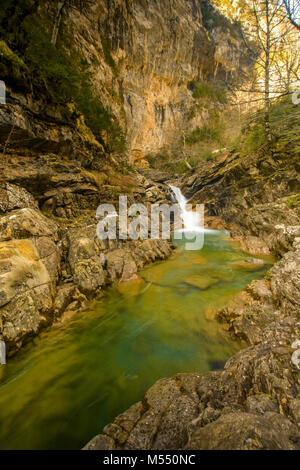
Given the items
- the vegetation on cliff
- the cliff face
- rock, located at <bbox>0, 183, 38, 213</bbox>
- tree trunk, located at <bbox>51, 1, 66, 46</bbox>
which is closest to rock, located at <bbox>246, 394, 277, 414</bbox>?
rock, located at <bbox>0, 183, 38, 213</bbox>

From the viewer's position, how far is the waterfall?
17527 millimetres

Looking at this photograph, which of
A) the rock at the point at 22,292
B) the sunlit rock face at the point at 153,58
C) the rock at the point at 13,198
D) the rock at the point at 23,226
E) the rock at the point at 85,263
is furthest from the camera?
the sunlit rock face at the point at 153,58

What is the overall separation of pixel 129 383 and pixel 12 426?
60.5 inches

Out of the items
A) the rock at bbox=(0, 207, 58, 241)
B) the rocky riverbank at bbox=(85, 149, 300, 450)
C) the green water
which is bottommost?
the green water

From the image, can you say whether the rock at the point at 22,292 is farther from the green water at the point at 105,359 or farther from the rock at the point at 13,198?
the rock at the point at 13,198

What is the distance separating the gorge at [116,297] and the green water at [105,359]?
0.02 metres

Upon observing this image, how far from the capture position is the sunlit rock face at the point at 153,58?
1670 cm

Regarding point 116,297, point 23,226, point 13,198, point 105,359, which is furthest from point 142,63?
point 105,359

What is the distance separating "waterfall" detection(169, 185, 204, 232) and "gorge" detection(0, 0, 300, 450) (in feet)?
14.6

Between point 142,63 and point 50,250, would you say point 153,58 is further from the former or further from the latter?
point 50,250

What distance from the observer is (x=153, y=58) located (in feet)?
76.5

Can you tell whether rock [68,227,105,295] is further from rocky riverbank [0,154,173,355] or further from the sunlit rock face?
the sunlit rock face

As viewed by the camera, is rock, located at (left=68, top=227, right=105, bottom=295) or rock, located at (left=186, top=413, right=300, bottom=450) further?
rock, located at (left=68, top=227, right=105, bottom=295)

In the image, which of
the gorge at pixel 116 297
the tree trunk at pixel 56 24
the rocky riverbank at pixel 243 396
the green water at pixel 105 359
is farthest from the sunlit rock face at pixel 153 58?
the rocky riverbank at pixel 243 396
